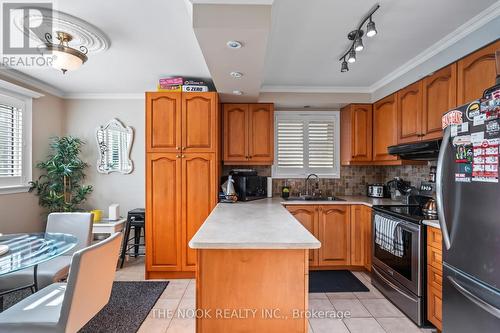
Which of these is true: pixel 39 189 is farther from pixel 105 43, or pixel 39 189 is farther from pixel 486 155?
pixel 486 155

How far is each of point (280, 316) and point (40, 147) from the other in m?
3.78

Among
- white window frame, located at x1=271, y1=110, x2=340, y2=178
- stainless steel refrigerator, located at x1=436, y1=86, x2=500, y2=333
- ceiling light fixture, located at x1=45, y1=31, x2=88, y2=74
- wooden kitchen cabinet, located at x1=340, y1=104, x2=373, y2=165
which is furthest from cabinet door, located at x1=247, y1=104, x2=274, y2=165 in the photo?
stainless steel refrigerator, located at x1=436, y1=86, x2=500, y2=333

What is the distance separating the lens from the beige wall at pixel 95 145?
3828 mm

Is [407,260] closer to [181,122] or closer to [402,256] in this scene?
[402,256]

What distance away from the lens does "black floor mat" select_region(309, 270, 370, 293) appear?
2849mm

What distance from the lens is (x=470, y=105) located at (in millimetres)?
1474

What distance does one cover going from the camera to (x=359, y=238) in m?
3.30

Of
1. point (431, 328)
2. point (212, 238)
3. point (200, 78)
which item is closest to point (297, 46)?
point (200, 78)

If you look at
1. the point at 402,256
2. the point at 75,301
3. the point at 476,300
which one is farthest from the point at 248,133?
the point at 476,300

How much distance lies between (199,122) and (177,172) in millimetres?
648

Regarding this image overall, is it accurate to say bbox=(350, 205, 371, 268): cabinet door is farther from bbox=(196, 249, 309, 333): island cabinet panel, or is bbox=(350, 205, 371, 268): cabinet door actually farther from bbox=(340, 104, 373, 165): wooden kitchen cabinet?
bbox=(196, 249, 309, 333): island cabinet panel

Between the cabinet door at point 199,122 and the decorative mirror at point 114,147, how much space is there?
4.21 feet

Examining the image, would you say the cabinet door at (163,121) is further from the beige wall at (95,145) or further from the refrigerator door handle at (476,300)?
the refrigerator door handle at (476,300)

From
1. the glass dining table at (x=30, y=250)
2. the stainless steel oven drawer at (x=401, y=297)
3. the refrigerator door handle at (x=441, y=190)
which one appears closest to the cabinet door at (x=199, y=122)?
the glass dining table at (x=30, y=250)
